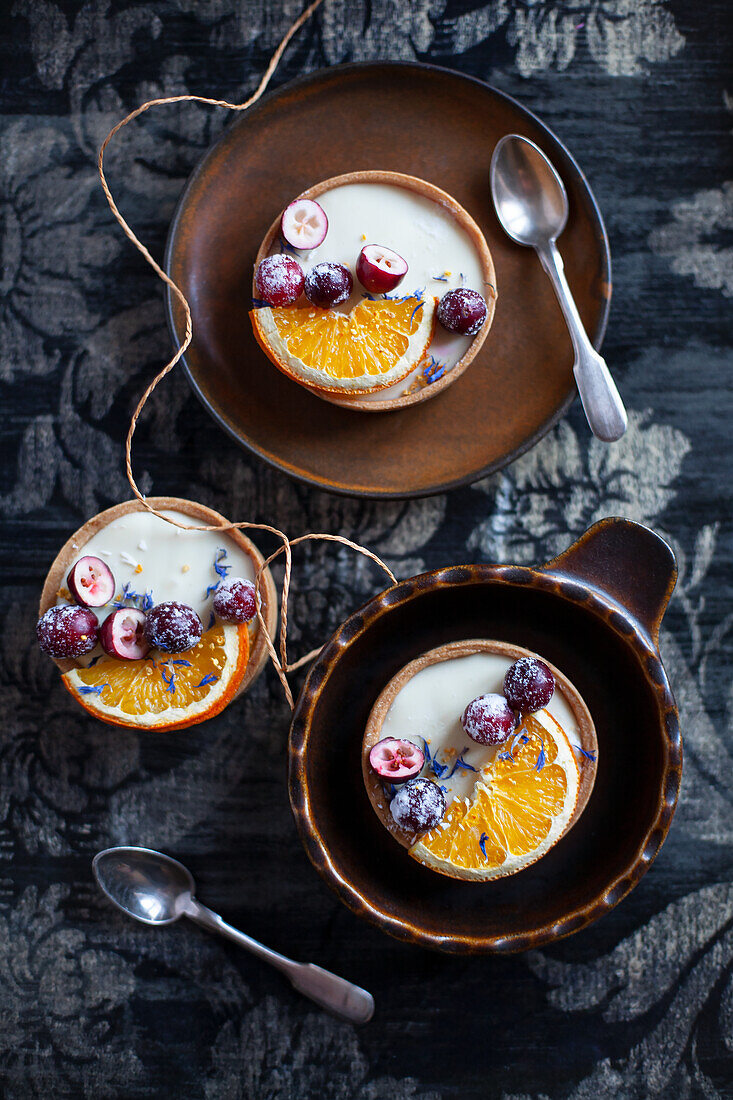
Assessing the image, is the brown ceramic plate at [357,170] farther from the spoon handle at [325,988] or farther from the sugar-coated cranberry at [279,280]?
the spoon handle at [325,988]

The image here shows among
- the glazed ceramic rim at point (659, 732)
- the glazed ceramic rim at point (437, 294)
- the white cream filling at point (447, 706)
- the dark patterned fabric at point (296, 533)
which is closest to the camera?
the glazed ceramic rim at point (659, 732)

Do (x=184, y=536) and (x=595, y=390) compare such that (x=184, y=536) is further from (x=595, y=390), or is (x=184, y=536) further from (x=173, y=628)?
(x=595, y=390)

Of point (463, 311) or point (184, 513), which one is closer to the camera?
point (463, 311)

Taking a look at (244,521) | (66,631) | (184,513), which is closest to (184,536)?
(184,513)

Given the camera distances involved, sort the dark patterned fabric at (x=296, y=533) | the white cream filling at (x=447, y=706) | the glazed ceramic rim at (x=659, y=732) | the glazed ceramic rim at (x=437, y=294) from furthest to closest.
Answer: the dark patterned fabric at (x=296, y=533)
the glazed ceramic rim at (x=437, y=294)
the white cream filling at (x=447, y=706)
the glazed ceramic rim at (x=659, y=732)

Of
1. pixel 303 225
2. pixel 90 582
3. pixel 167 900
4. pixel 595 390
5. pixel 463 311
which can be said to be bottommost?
pixel 167 900

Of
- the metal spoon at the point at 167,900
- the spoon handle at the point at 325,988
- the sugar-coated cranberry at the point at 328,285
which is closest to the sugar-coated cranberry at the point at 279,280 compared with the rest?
the sugar-coated cranberry at the point at 328,285

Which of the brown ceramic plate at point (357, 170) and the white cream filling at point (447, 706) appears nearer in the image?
the white cream filling at point (447, 706)

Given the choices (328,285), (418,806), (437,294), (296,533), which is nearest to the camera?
(418,806)
